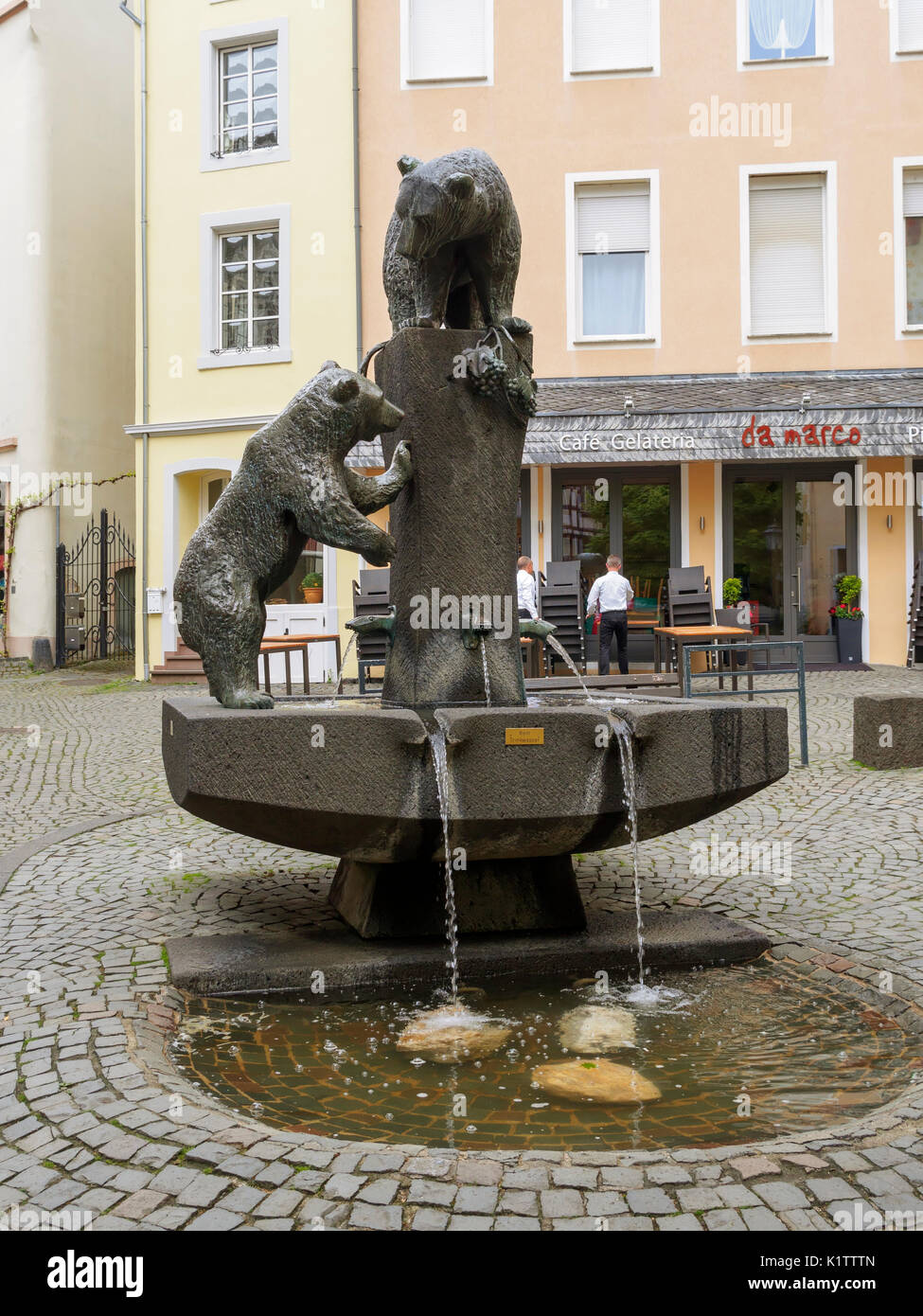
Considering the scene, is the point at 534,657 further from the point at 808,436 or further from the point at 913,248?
the point at 913,248

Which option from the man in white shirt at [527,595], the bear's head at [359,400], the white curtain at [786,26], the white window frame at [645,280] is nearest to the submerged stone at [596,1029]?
the bear's head at [359,400]

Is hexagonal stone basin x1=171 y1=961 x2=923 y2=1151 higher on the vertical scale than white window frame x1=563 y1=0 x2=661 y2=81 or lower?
lower

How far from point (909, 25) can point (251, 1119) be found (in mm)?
17872

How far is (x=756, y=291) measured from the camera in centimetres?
1700

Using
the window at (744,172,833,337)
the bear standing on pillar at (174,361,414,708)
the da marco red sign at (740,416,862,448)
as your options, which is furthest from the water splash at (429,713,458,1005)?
the window at (744,172,833,337)

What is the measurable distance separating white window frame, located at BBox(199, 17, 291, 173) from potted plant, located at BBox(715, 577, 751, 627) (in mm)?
8740

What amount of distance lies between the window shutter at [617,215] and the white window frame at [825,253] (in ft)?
4.35

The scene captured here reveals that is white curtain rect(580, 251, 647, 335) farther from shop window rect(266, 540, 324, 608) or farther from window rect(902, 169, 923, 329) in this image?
shop window rect(266, 540, 324, 608)

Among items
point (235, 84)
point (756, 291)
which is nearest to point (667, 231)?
point (756, 291)

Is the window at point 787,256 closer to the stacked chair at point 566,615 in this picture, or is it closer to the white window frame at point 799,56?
the white window frame at point 799,56

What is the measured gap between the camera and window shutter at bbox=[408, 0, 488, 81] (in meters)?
17.1

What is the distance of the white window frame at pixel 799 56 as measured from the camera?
16.6 metres

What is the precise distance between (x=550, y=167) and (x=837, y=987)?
1520cm

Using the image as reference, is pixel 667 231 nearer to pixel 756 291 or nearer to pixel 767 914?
pixel 756 291
